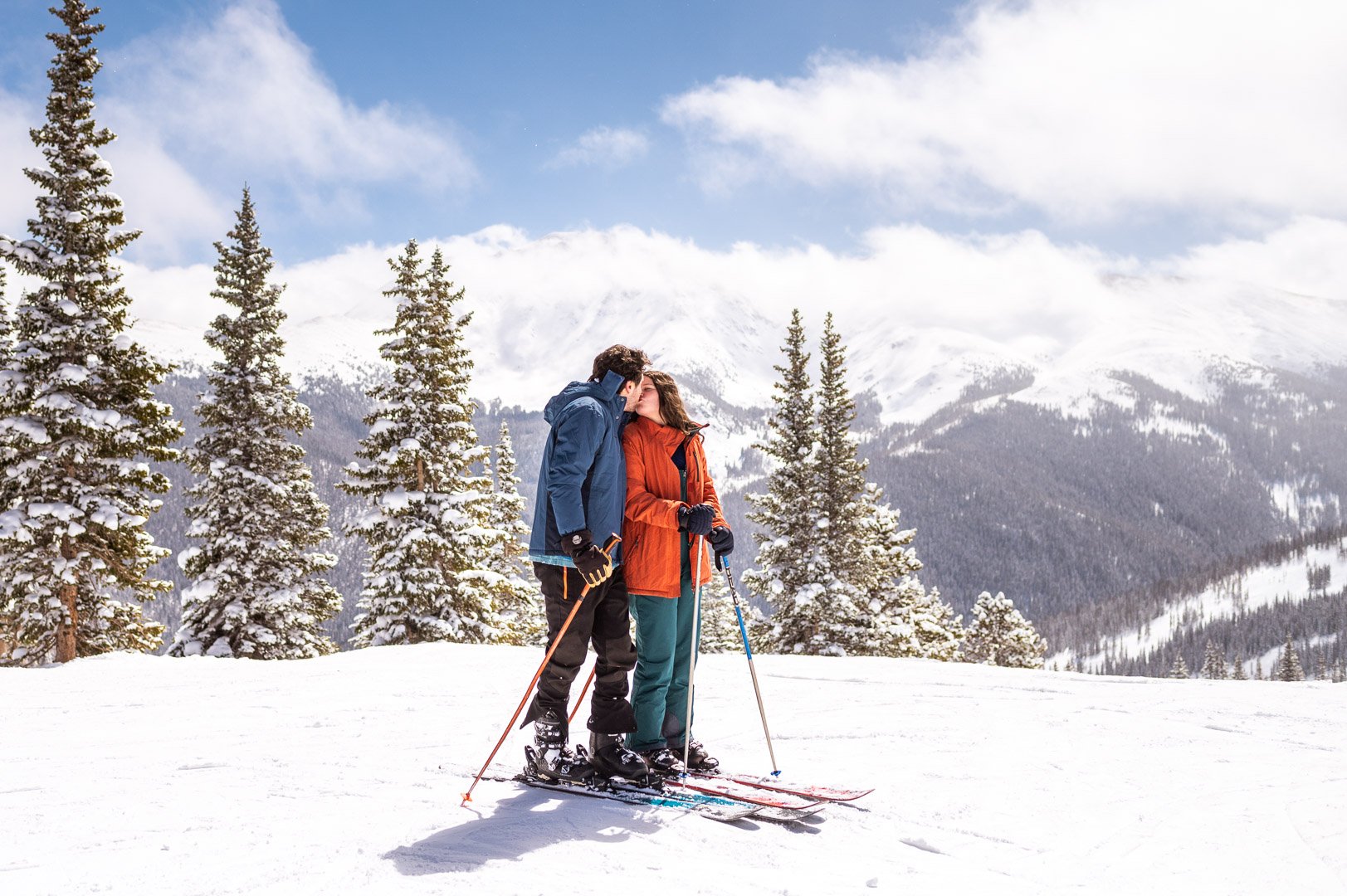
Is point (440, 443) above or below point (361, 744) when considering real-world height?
above

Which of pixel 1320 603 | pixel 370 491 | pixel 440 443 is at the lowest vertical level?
pixel 1320 603

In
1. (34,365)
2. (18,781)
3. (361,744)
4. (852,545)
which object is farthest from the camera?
(852,545)

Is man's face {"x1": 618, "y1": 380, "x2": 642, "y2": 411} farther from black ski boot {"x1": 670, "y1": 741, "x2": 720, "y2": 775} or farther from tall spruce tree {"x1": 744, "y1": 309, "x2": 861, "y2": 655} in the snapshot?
tall spruce tree {"x1": 744, "y1": 309, "x2": 861, "y2": 655}

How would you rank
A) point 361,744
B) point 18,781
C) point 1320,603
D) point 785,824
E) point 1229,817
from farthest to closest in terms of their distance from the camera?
point 1320,603
point 361,744
point 18,781
point 1229,817
point 785,824

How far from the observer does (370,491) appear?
19422mm

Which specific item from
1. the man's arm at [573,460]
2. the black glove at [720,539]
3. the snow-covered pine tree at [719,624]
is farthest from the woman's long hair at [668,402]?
the snow-covered pine tree at [719,624]

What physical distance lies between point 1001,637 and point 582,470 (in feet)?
155

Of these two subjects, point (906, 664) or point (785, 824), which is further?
point (906, 664)

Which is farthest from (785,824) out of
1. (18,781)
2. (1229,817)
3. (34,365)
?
(34,365)

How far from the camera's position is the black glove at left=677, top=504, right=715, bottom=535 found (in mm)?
4770

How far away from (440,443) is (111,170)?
27.2 ft

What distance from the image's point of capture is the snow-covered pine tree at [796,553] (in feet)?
74.1

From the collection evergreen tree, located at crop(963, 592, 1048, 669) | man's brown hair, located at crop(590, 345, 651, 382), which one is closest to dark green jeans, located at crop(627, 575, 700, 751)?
man's brown hair, located at crop(590, 345, 651, 382)

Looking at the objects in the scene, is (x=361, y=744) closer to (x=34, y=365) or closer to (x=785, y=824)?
(x=785, y=824)
